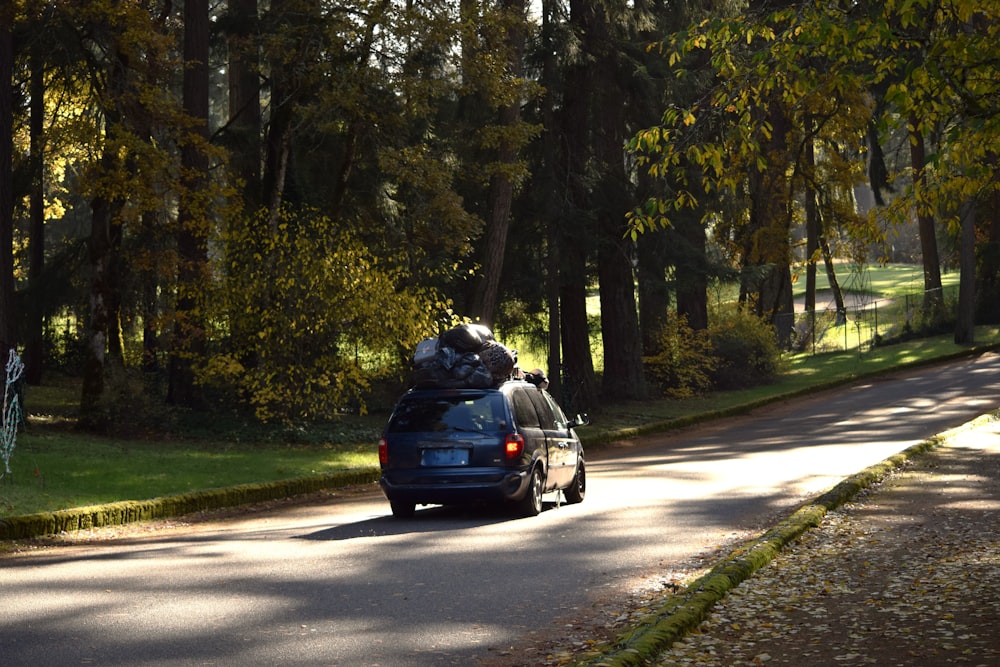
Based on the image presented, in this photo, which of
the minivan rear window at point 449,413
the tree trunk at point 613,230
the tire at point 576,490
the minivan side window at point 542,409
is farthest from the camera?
the tree trunk at point 613,230

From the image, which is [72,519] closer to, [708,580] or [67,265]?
[708,580]

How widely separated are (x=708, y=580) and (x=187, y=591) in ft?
12.9

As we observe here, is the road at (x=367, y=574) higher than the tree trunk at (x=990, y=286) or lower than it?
lower

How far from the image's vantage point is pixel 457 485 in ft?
47.2

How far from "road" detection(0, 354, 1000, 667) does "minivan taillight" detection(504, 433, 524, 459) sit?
75cm

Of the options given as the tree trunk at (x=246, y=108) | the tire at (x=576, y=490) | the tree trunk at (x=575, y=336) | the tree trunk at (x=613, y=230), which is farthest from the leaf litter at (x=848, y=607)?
the tree trunk at (x=613, y=230)

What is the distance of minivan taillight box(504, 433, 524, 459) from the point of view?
569 inches

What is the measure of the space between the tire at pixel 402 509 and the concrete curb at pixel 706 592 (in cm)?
452

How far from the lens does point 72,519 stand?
13773mm

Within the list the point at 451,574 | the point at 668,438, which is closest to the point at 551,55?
Answer: the point at 668,438

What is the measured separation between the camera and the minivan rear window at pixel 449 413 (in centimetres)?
1463

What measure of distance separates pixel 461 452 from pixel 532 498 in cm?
101

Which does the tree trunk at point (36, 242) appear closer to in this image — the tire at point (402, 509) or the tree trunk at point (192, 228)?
the tree trunk at point (192, 228)

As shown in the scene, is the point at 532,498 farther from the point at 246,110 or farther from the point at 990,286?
the point at 990,286
